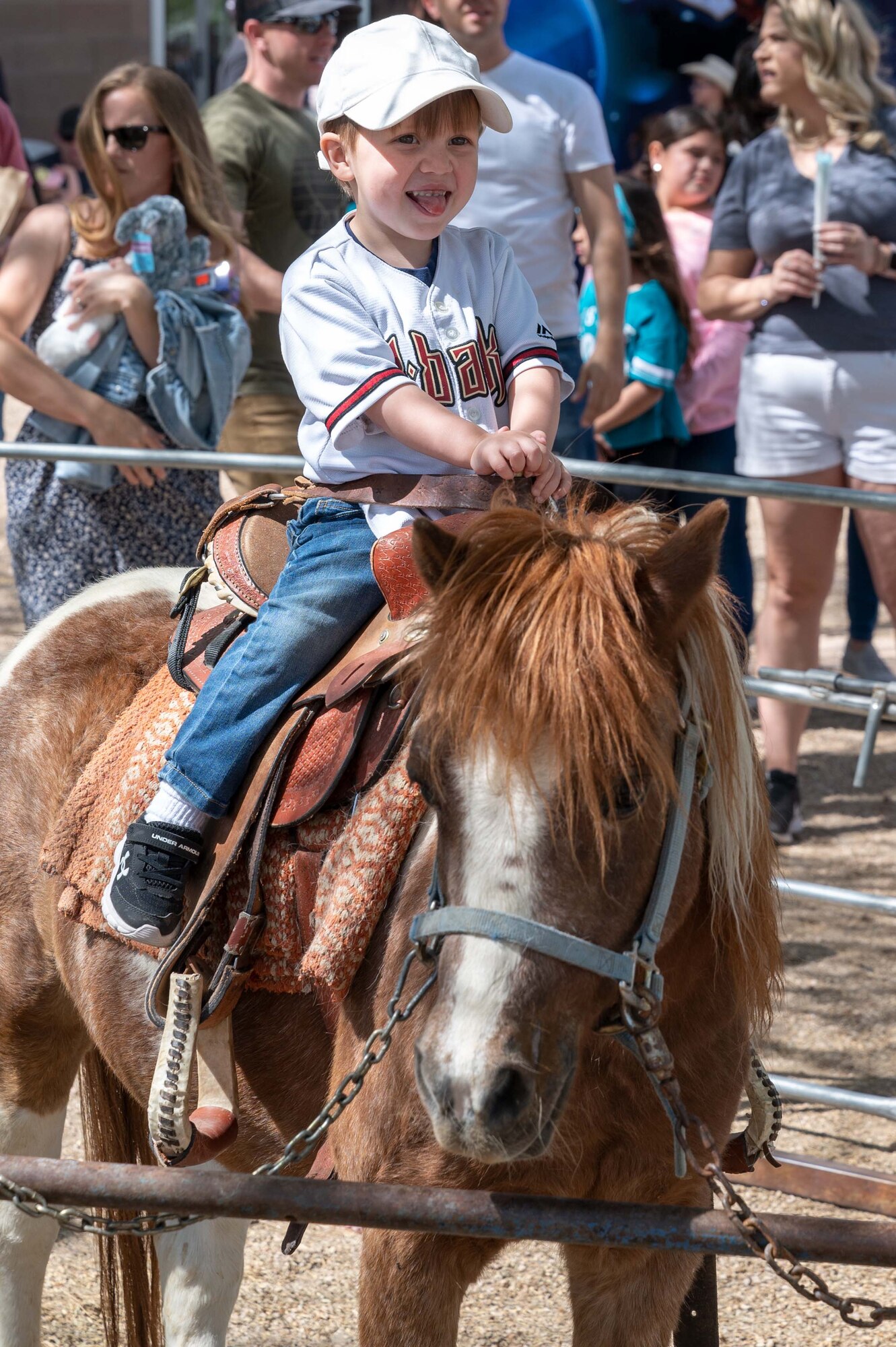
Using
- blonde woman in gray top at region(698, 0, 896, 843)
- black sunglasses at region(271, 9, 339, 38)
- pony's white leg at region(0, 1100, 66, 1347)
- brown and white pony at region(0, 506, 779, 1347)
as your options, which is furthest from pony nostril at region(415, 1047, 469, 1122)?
black sunglasses at region(271, 9, 339, 38)

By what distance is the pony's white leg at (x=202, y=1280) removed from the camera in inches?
99.1

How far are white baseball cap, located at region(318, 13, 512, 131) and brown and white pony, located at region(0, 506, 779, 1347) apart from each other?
0.69 meters

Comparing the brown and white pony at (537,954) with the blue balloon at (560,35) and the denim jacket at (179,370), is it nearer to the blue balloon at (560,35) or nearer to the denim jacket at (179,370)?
the denim jacket at (179,370)

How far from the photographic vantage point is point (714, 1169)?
64.8 inches

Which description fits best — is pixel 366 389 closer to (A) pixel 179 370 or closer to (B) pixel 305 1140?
(B) pixel 305 1140

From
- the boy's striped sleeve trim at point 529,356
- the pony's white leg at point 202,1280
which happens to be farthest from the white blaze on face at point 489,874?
the pony's white leg at point 202,1280

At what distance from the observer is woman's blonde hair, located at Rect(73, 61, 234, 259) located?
384 centimetres

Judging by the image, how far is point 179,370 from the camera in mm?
3867

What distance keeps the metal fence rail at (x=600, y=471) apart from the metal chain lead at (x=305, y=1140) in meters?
1.58

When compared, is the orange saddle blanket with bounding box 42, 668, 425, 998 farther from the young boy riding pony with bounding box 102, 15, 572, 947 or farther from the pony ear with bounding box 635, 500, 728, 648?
the pony ear with bounding box 635, 500, 728, 648

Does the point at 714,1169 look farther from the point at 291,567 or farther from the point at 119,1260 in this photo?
the point at 119,1260

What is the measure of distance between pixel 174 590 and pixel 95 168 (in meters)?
1.64

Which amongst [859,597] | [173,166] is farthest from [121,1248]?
[859,597]

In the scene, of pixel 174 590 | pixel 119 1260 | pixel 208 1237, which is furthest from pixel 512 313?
pixel 119 1260
